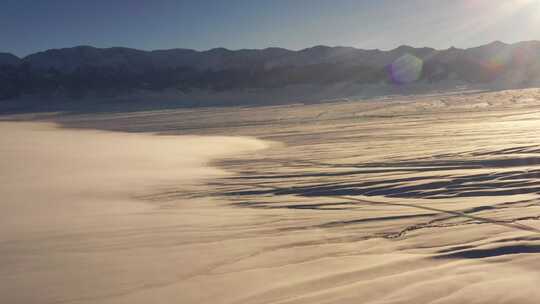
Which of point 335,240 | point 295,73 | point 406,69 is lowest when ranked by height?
point 335,240

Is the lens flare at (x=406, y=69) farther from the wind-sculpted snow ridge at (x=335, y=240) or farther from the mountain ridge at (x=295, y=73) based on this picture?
the wind-sculpted snow ridge at (x=335, y=240)

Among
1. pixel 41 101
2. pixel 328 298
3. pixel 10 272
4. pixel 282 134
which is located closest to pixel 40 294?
pixel 10 272

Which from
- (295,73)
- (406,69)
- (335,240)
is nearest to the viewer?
(335,240)

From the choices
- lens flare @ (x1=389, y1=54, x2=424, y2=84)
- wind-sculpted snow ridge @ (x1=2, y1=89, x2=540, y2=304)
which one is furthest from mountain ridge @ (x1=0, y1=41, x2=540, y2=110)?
wind-sculpted snow ridge @ (x1=2, y1=89, x2=540, y2=304)

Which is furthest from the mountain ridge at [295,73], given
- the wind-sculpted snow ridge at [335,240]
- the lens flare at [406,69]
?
the wind-sculpted snow ridge at [335,240]

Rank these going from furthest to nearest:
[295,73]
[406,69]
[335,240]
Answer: [406,69] < [295,73] < [335,240]

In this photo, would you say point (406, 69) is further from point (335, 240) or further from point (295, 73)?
point (335, 240)

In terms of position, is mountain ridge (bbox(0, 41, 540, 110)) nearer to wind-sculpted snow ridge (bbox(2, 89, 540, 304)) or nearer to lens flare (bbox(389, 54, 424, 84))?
lens flare (bbox(389, 54, 424, 84))

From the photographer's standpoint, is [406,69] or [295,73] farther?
[406,69]

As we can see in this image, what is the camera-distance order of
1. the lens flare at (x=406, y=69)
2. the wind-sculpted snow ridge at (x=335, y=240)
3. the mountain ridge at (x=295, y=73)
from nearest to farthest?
the wind-sculpted snow ridge at (x=335, y=240) < the mountain ridge at (x=295, y=73) < the lens flare at (x=406, y=69)

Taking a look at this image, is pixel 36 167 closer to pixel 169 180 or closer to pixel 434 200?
pixel 169 180

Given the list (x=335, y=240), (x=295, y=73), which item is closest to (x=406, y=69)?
(x=295, y=73)
